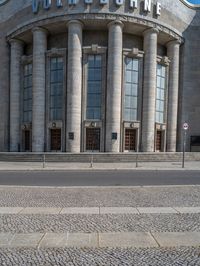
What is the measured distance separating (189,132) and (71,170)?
22.8 metres

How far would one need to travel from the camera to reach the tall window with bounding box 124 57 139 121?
30156 millimetres

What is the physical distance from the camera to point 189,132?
3466cm

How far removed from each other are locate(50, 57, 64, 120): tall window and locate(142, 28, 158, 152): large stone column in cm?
1026

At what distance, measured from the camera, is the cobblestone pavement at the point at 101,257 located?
→ 3.98 m

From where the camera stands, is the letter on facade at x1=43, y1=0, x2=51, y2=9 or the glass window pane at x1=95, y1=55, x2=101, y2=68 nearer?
the letter on facade at x1=43, y1=0, x2=51, y2=9

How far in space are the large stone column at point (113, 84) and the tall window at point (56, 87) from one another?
20.0ft

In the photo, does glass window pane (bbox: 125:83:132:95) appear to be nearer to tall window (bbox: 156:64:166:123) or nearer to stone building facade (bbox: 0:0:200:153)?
Result: stone building facade (bbox: 0:0:200:153)

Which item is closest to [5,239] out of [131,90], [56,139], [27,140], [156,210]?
[156,210]

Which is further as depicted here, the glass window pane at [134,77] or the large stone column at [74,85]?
the glass window pane at [134,77]

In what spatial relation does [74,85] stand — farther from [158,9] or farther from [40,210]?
[40,210]

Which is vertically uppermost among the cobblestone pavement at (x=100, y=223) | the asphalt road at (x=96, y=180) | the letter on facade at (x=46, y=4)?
the letter on facade at (x=46, y=4)

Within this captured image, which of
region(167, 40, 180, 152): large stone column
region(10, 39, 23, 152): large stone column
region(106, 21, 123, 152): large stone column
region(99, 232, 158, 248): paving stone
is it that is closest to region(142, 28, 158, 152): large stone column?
region(106, 21, 123, 152): large stone column

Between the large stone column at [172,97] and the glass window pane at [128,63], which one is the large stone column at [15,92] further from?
the large stone column at [172,97]

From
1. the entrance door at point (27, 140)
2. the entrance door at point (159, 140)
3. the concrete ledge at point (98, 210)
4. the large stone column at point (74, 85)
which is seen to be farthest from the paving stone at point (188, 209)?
the entrance door at point (27, 140)
